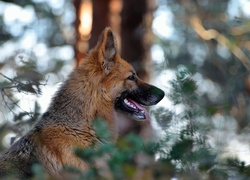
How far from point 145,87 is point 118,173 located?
16.6 feet

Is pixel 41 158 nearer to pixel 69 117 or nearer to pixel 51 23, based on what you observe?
pixel 69 117

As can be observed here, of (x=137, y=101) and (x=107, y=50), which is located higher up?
(x=107, y=50)

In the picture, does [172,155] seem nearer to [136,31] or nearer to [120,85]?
[120,85]

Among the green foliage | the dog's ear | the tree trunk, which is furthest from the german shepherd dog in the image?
the tree trunk

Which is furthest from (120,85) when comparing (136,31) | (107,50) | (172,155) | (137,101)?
(136,31)

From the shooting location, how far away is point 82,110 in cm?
874

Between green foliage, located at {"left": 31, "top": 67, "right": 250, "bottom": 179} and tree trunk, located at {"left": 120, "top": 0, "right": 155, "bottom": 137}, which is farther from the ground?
green foliage, located at {"left": 31, "top": 67, "right": 250, "bottom": 179}

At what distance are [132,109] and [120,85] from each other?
39 cm

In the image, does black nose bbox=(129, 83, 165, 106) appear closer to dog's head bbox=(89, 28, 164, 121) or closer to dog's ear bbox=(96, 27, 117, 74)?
dog's head bbox=(89, 28, 164, 121)

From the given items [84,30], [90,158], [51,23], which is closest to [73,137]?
[90,158]

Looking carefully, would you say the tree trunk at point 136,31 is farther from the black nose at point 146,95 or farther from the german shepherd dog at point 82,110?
the german shepherd dog at point 82,110

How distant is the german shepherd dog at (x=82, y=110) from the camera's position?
7926 millimetres

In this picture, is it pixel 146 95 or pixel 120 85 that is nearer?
pixel 120 85

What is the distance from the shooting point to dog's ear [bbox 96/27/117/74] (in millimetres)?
9031
